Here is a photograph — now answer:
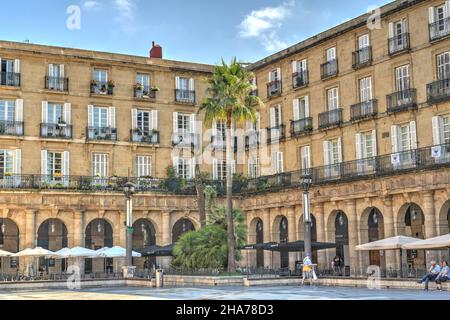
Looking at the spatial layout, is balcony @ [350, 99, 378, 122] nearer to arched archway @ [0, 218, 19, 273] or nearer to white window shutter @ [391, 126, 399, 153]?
white window shutter @ [391, 126, 399, 153]

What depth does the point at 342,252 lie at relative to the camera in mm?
50000

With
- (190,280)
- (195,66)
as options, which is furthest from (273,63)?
(190,280)

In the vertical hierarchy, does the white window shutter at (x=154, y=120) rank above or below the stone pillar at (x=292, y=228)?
above

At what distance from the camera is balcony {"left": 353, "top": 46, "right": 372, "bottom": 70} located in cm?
4653

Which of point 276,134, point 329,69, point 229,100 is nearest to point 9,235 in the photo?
point 276,134

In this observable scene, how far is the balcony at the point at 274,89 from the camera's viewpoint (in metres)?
54.7

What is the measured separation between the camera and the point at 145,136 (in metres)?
55.4

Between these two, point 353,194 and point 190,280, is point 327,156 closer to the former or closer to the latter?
point 353,194

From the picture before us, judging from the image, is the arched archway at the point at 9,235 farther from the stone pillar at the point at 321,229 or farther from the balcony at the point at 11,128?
the stone pillar at the point at 321,229

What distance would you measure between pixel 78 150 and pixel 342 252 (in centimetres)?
1909

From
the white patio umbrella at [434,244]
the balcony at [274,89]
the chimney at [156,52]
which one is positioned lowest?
the white patio umbrella at [434,244]

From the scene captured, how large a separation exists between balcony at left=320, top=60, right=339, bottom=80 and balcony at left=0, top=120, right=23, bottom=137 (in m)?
20.1

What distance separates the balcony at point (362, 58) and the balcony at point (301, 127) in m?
5.59

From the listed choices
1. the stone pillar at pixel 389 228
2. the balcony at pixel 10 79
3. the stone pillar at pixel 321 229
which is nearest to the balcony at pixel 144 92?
the balcony at pixel 10 79
